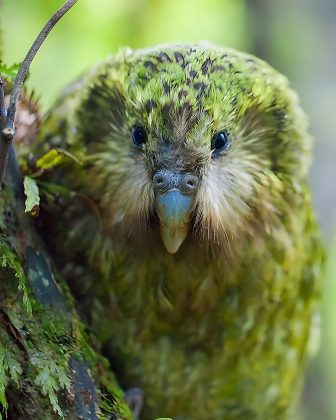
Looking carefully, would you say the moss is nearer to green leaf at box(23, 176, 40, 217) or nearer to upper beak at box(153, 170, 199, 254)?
green leaf at box(23, 176, 40, 217)

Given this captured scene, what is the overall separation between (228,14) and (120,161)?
8.47ft

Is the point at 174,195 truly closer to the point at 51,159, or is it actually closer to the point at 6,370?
the point at 51,159

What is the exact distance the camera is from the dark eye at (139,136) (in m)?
1.79

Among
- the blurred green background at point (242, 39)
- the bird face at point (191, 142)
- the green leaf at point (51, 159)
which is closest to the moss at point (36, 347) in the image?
the green leaf at point (51, 159)

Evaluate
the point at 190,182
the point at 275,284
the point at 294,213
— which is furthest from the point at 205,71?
the point at 275,284

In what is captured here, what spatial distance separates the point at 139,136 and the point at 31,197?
32cm

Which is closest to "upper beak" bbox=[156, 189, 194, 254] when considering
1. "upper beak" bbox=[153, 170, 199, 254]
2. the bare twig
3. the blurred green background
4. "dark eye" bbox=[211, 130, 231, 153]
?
"upper beak" bbox=[153, 170, 199, 254]

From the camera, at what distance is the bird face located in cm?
171

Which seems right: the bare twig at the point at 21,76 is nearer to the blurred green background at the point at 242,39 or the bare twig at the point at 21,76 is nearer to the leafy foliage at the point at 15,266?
the leafy foliage at the point at 15,266

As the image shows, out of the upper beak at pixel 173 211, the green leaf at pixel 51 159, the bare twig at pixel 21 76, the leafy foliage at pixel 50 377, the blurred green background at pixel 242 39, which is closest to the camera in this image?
the bare twig at pixel 21 76

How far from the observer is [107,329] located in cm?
207

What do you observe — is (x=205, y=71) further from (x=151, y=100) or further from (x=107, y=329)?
(x=107, y=329)

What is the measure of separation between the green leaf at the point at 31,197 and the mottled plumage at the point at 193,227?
257 mm

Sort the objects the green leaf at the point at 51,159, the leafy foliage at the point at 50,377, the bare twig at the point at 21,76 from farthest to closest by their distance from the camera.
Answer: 1. the green leaf at the point at 51,159
2. the leafy foliage at the point at 50,377
3. the bare twig at the point at 21,76
